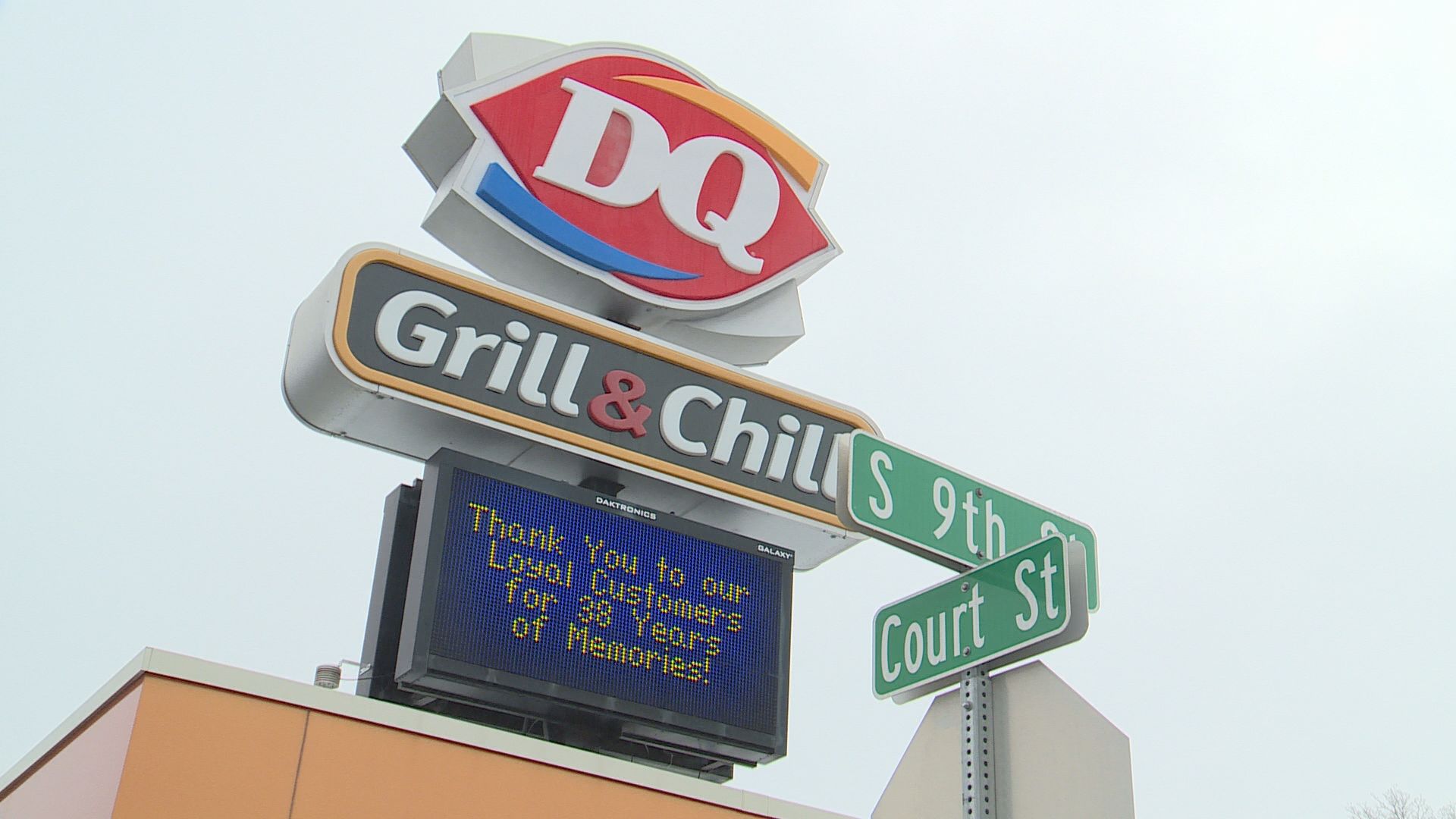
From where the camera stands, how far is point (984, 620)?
4508 mm

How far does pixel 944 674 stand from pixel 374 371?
16.1 feet

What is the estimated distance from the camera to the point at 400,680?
310 inches

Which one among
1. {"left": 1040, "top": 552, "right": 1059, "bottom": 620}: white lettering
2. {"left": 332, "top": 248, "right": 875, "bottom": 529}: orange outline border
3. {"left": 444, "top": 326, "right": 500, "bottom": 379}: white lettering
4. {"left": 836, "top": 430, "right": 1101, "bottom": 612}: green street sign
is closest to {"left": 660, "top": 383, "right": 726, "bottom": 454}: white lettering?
{"left": 332, "top": 248, "right": 875, "bottom": 529}: orange outline border

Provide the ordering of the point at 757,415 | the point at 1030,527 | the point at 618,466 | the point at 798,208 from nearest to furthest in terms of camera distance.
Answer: the point at 1030,527 < the point at 618,466 < the point at 757,415 < the point at 798,208

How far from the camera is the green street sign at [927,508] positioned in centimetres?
475

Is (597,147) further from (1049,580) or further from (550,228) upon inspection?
(1049,580)

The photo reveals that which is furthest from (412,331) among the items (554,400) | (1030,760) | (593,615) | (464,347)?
(1030,760)

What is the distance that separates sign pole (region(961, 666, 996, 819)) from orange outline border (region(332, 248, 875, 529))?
3.62 meters

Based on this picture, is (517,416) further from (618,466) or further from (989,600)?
(989,600)

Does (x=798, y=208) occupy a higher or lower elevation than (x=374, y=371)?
higher

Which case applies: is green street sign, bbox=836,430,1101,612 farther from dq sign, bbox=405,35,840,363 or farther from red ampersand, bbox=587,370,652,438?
dq sign, bbox=405,35,840,363

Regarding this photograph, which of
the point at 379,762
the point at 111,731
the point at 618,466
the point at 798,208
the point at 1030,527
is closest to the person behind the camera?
the point at 1030,527

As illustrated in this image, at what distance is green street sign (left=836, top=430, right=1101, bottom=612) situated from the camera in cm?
475

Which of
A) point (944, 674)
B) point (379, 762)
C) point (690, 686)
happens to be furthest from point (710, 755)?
point (944, 674)
